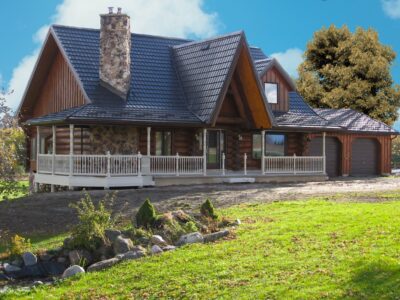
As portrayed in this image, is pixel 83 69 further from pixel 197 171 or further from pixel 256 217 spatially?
pixel 256 217

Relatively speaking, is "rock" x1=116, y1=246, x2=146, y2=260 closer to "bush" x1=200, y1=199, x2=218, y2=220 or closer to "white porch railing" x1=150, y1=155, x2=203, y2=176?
"bush" x1=200, y1=199, x2=218, y2=220

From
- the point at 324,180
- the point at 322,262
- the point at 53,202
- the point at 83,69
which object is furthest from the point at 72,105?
the point at 322,262

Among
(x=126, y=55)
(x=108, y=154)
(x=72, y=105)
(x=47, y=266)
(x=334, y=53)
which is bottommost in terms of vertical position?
(x=47, y=266)

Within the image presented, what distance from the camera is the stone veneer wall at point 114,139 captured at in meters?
30.5

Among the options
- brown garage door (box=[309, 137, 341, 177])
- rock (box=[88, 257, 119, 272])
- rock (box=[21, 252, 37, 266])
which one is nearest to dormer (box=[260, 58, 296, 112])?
brown garage door (box=[309, 137, 341, 177])

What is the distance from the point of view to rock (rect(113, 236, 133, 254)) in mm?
13844

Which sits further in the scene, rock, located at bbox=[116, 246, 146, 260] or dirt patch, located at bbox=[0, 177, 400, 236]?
dirt patch, located at bbox=[0, 177, 400, 236]

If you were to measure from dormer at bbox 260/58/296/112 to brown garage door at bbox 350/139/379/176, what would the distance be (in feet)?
22.5

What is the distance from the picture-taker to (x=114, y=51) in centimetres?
3175

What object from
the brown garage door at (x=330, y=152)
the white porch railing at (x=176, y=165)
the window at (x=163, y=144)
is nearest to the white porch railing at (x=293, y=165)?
the brown garage door at (x=330, y=152)

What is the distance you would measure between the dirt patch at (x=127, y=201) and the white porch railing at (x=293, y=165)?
5671mm

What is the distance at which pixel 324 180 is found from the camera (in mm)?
34781

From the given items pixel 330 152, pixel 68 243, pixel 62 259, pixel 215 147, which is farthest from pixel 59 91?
pixel 62 259

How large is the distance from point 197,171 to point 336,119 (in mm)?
13640
